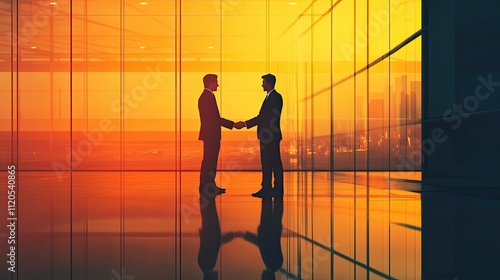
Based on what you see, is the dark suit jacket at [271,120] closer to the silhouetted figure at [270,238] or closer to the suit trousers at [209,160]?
the suit trousers at [209,160]

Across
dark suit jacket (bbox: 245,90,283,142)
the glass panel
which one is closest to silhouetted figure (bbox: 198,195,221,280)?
dark suit jacket (bbox: 245,90,283,142)

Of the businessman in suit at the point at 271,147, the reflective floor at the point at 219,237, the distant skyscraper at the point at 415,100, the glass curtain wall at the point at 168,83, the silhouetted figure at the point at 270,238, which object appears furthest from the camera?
the glass curtain wall at the point at 168,83

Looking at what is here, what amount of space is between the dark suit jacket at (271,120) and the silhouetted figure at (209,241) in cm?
194

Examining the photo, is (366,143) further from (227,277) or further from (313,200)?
(227,277)

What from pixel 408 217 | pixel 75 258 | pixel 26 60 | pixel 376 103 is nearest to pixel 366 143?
pixel 376 103

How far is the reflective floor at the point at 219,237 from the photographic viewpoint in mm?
3604

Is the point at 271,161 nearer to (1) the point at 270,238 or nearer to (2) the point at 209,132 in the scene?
(2) the point at 209,132

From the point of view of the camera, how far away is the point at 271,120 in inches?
368

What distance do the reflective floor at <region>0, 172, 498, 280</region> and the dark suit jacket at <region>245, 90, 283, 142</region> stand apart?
95cm

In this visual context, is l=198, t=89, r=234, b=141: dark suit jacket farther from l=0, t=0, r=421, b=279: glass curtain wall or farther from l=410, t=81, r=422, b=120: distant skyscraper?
l=0, t=0, r=421, b=279: glass curtain wall

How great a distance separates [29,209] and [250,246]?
4112 millimetres

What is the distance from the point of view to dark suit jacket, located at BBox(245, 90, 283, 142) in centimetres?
930

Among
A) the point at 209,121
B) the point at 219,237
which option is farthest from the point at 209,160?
the point at 219,237

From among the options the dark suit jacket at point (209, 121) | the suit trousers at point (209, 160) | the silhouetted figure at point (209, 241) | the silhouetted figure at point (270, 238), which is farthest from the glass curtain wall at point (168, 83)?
the silhouetted figure at point (209, 241)
